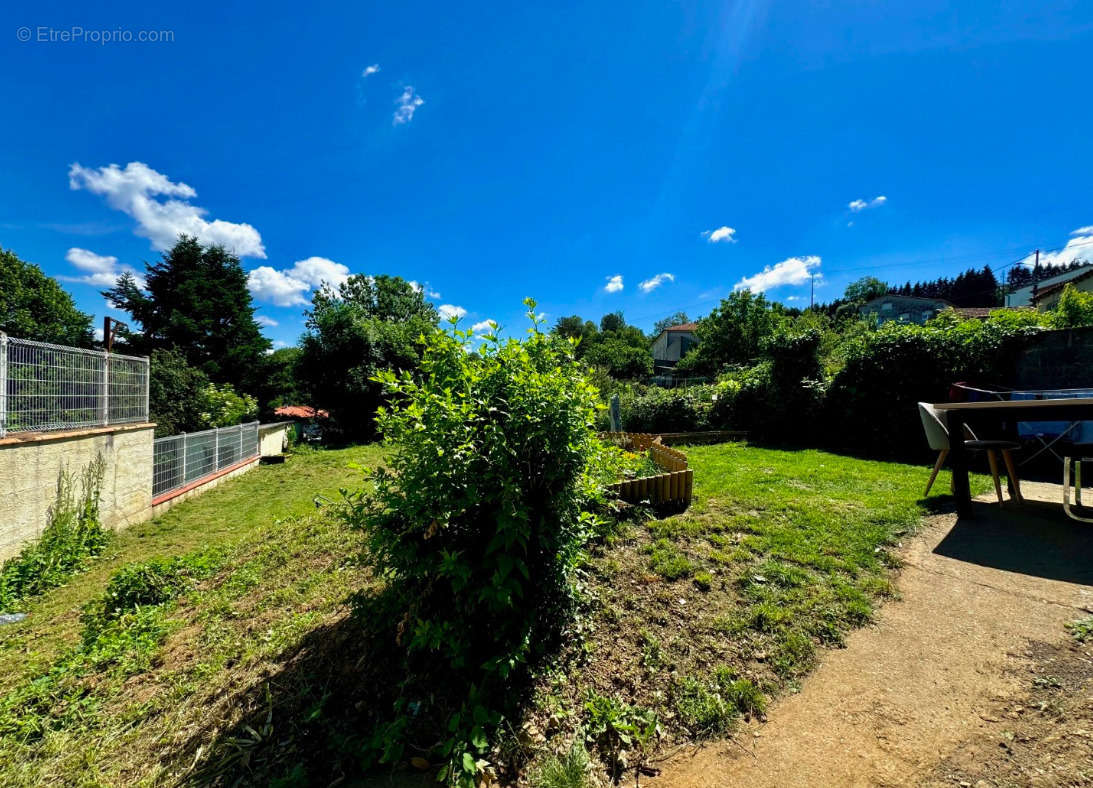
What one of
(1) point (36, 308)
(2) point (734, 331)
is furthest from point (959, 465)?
(1) point (36, 308)

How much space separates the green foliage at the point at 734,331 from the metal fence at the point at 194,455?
21972mm

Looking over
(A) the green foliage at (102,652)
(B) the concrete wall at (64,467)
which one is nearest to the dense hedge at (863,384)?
(A) the green foliage at (102,652)

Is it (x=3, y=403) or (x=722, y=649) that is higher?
(x=3, y=403)

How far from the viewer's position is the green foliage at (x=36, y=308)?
18109 millimetres

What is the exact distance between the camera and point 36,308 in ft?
64.2

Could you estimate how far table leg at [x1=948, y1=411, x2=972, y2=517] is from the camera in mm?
3922

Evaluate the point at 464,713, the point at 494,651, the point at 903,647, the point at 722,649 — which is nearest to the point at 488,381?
the point at 494,651

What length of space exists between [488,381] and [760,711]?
212cm

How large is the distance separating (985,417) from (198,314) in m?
29.1

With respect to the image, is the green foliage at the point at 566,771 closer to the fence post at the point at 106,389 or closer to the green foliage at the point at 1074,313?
the fence post at the point at 106,389

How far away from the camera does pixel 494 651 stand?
2107 mm

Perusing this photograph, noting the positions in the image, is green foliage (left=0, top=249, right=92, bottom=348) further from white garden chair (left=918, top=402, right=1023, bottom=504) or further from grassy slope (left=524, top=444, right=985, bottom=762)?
white garden chair (left=918, top=402, right=1023, bottom=504)

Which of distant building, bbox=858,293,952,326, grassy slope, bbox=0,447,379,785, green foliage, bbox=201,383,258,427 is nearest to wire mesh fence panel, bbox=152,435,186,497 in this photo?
grassy slope, bbox=0,447,379,785

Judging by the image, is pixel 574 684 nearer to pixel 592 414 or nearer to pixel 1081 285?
pixel 592 414
